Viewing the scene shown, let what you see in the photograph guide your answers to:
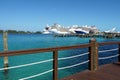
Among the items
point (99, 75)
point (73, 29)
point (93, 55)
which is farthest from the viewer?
point (73, 29)

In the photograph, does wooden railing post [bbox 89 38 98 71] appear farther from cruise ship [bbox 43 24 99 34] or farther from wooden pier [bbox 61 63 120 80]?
cruise ship [bbox 43 24 99 34]

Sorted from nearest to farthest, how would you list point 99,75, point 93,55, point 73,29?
point 99,75 → point 93,55 → point 73,29

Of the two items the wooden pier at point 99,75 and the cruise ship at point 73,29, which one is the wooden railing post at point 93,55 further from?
the cruise ship at point 73,29

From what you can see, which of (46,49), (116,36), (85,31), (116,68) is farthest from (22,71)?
(85,31)

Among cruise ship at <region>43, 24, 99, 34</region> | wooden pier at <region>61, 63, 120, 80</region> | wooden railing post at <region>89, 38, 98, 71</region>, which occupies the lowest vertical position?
wooden pier at <region>61, 63, 120, 80</region>

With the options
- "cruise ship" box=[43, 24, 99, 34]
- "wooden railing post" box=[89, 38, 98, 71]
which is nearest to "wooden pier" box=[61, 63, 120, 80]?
"wooden railing post" box=[89, 38, 98, 71]

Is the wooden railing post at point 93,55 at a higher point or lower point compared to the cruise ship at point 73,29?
lower

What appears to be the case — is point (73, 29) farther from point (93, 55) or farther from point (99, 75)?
point (99, 75)

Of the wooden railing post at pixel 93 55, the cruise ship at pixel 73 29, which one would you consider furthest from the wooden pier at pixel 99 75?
the cruise ship at pixel 73 29

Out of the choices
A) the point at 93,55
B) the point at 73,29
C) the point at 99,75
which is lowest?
the point at 99,75

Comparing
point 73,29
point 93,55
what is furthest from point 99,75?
point 73,29

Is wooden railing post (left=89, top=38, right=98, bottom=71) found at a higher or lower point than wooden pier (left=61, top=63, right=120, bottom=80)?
higher

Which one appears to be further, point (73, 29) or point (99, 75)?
point (73, 29)

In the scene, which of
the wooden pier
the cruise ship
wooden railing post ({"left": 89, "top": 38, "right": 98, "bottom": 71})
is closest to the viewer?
the wooden pier
